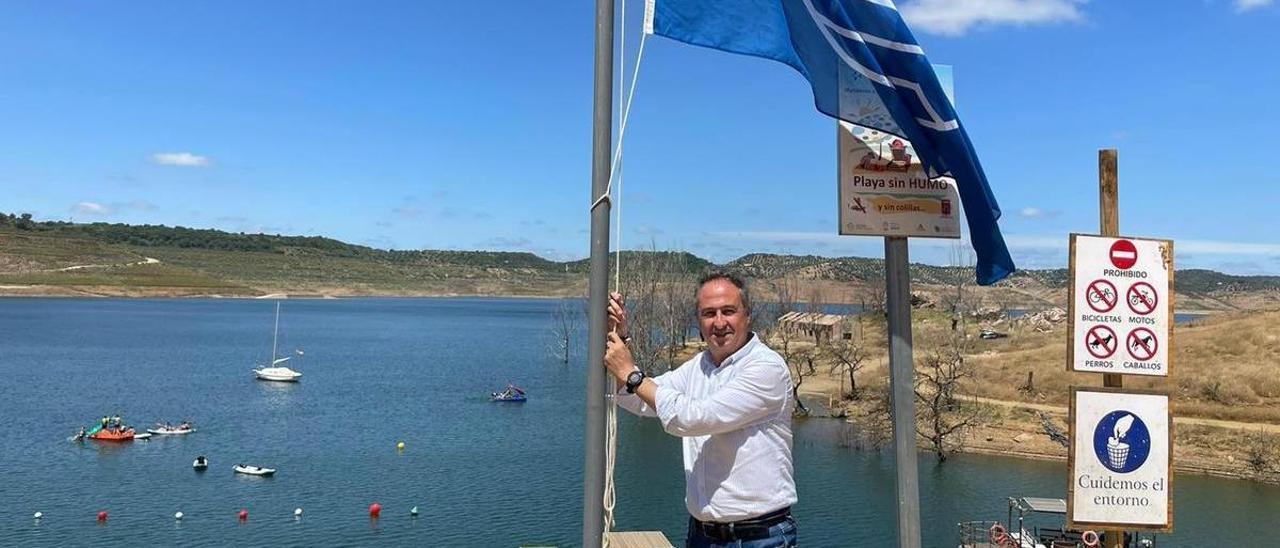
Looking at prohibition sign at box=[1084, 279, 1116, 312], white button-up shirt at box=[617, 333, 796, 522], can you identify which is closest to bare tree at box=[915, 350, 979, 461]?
prohibition sign at box=[1084, 279, 1116, 312]

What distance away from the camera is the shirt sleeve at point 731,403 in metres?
3.70

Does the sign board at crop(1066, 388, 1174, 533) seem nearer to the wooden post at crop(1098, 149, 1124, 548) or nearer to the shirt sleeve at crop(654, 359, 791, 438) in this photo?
the wooden post at crop(1098, 149, 1124, 548)

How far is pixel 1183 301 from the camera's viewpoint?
634 feet

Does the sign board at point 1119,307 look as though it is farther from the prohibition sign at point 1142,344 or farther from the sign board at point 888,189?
the sign board at point 888,189

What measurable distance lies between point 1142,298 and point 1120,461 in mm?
1091

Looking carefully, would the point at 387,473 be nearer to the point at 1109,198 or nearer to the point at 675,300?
the point at 1109,198

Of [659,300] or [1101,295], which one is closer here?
[1101,295]

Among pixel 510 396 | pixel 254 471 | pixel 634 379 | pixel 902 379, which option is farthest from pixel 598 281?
pixel 510 396

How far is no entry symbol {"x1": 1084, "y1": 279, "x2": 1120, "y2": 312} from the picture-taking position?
6105 millimetres

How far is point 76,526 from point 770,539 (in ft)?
79.0

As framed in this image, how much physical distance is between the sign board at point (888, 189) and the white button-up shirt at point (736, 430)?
134cm

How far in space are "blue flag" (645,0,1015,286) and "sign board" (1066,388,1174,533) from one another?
2138 mm

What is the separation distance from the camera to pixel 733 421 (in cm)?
374

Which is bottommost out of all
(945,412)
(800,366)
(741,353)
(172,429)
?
(172,429)
